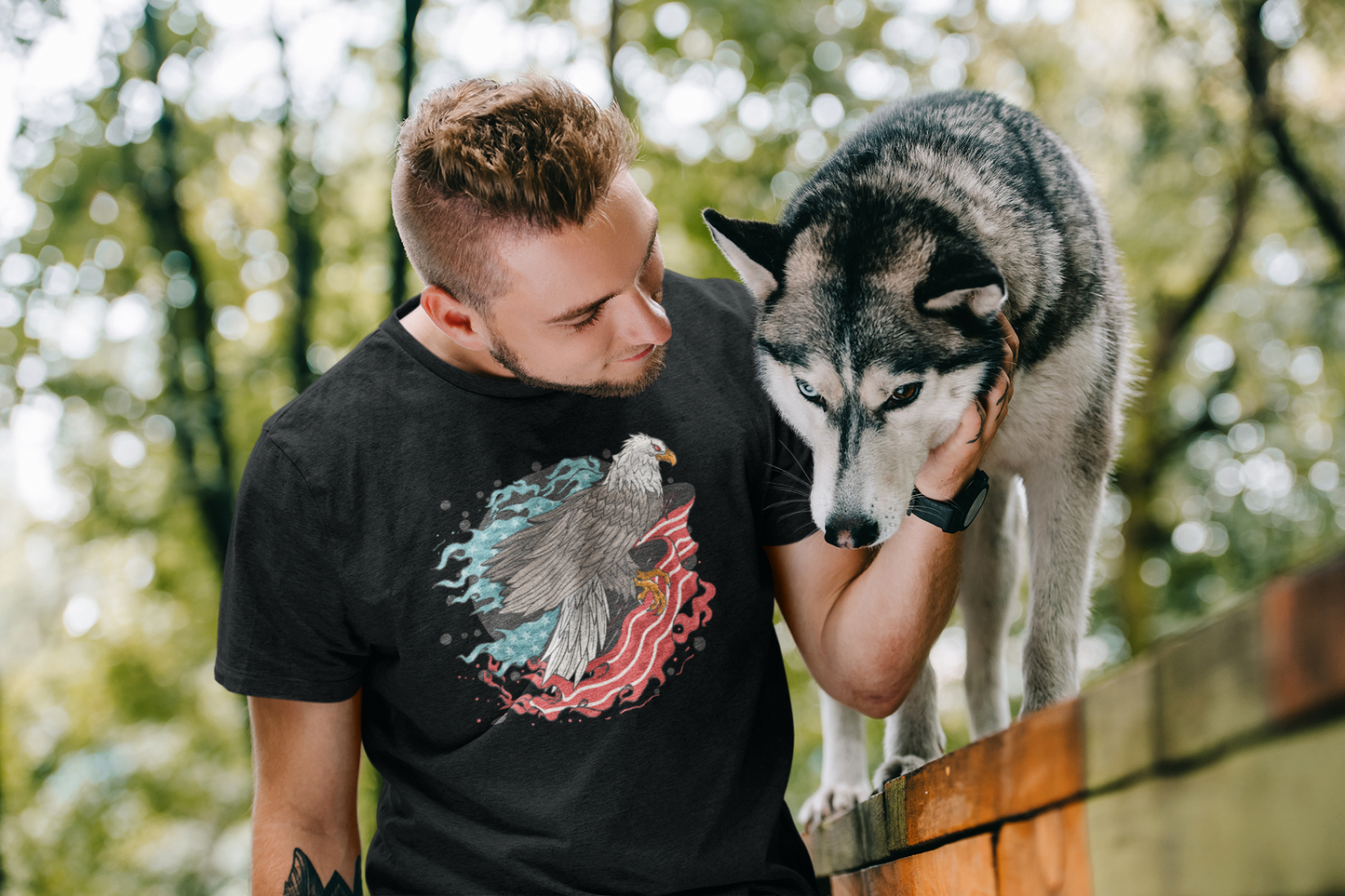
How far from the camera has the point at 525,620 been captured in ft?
7.24

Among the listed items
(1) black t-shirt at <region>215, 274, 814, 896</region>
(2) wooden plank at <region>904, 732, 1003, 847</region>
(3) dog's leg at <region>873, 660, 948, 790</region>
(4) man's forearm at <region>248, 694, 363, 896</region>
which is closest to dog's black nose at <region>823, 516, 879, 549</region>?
(1) black t-shirt at <region>215, 274, 814, 896</region>

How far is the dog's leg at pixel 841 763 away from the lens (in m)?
2.82

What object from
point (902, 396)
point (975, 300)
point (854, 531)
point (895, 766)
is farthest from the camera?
point (895, 766)

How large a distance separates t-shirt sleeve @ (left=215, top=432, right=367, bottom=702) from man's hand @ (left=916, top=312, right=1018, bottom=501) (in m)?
1.41

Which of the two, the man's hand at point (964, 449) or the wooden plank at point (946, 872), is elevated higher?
the man's hand at point (964, 449)

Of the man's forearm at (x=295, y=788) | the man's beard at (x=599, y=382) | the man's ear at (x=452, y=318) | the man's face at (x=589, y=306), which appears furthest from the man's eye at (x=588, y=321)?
the man's forearm at (x=295, y=788)

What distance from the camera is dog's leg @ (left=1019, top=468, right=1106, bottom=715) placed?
97.0 inches

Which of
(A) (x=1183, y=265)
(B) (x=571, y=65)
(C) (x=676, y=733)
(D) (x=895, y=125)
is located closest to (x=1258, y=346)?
(A) (x=1183, y=265)

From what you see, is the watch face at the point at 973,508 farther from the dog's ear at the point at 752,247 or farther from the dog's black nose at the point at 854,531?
the dog's ear at the point at 752,247

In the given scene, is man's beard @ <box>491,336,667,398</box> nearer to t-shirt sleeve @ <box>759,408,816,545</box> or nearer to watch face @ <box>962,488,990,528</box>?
t-shirt sleeve @ <box>759,408,816,545</box>

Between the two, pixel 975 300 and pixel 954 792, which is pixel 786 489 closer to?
pixel 975 300

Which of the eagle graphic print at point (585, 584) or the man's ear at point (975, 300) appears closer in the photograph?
the man's ear at point (975, 300)

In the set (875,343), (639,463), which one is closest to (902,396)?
(875,343)

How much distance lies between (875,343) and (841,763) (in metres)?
1.42
